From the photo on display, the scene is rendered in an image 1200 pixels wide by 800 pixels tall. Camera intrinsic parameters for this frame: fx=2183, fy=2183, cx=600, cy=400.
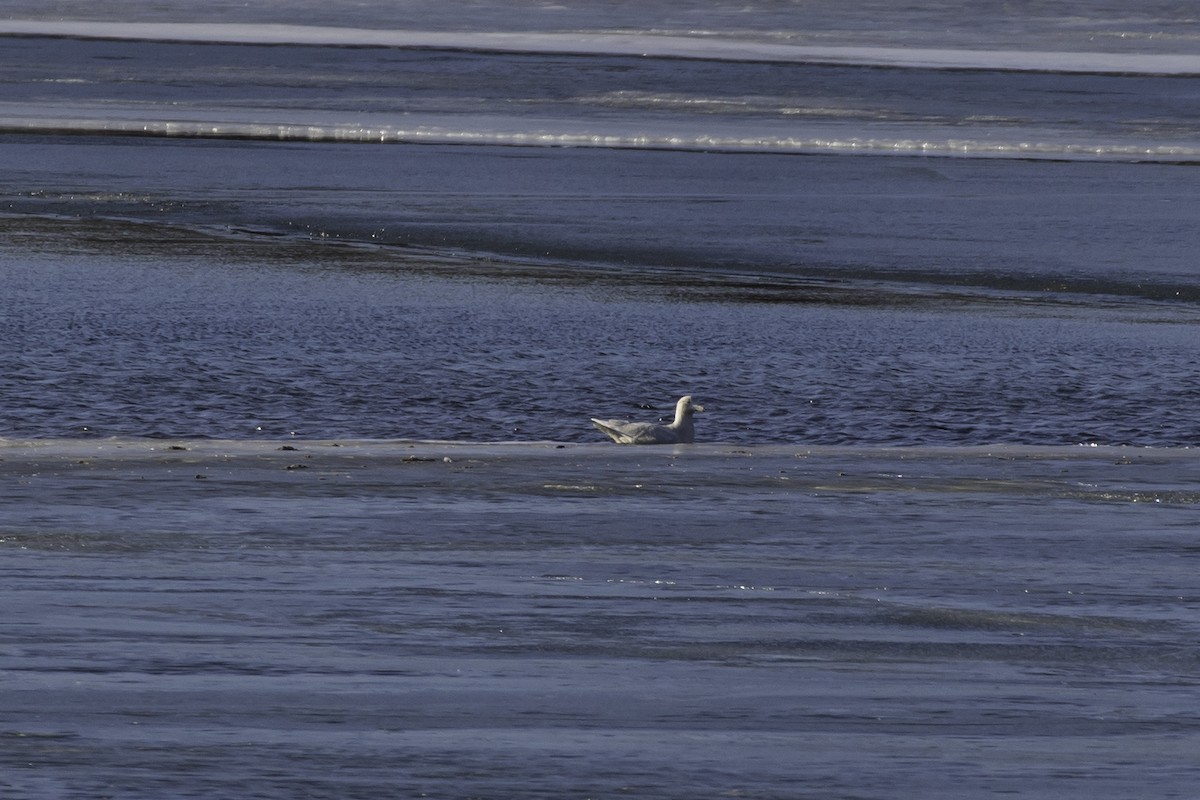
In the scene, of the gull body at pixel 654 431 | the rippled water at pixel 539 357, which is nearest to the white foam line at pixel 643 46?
the rippled water at pixel 539 357

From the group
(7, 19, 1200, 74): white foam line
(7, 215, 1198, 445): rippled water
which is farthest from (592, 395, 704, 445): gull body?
(7, 19, 1200, 74): white foam line

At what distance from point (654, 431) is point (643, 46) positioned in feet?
82.0

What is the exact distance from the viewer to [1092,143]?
21750 millimetres

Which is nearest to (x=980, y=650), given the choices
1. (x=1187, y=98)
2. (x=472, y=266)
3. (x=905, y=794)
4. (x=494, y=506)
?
(x=905, y=794)

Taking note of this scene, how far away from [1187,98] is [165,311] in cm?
1776

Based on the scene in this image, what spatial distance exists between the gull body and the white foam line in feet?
73.1

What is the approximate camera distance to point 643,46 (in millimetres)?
31984

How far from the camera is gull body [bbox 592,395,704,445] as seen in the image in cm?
754

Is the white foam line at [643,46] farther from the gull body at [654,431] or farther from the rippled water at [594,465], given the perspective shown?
the gull body at [654,431]

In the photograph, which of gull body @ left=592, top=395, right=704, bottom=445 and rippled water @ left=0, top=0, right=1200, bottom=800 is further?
gull body @ left=592, top=395, right=704, bottom=445

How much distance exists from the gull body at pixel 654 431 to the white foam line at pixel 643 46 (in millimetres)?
22276

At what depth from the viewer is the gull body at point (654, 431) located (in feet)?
24.7

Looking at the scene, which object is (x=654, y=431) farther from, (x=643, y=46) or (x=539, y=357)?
(x=643, y=46)

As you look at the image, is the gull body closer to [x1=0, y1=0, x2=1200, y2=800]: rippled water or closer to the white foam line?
[x1=0, y1=0, x2=1200, y2=800]: rippled water
